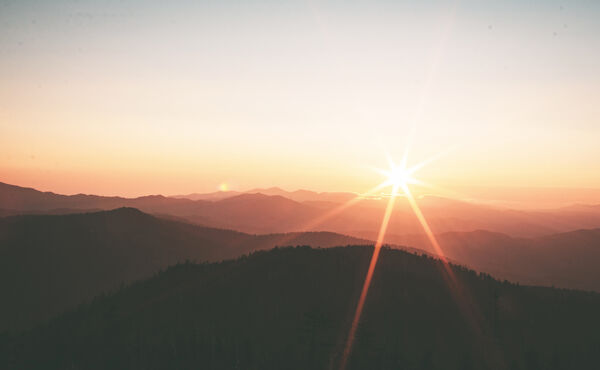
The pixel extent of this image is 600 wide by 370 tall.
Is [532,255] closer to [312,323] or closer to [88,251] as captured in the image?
[312,323]

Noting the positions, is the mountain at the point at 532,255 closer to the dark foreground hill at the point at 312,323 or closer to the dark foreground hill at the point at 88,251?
the dark foreground hill at the point at 88,251

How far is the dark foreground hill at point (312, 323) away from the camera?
22797mm

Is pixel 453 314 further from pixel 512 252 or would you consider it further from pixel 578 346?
pixel 512 252

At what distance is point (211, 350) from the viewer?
22.8 m

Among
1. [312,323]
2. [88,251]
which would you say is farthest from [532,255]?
[88,251]

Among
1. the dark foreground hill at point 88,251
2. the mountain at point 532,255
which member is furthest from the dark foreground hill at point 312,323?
the mountain at point 532,255

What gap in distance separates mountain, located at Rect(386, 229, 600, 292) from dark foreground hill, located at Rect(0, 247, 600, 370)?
6191 cm

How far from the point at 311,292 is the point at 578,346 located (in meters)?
21.3

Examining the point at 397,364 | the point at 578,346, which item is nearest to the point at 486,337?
the point at 578,346

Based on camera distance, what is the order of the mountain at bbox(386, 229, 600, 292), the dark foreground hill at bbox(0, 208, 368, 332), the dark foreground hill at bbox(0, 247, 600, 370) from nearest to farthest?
the dark foreground hill at bbox(0, 247, 600, 370)
the dark foreground hill at bbox(0, 208, 368, 332)
the mountain at bbox(386, 229, 600, 292)

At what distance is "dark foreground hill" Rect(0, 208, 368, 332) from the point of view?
5203 centimetres

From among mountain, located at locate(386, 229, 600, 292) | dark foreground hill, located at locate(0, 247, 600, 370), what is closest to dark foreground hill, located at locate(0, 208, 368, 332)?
dark foreground hill, located at locate(0, 247, 600, 370)

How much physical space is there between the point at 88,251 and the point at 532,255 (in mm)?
129789

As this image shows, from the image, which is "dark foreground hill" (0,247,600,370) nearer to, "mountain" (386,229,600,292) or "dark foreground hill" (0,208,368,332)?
"dark foreground hill" (0,208,368,332)
